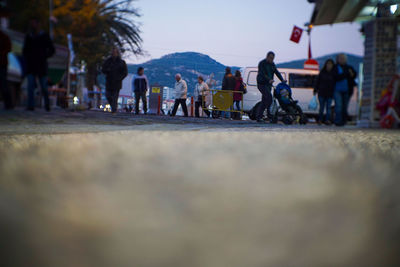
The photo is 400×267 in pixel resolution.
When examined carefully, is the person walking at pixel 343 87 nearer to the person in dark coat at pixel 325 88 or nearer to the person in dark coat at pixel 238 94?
the person in dark coat at pixel 325 88

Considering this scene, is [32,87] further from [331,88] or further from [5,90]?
[331,88]

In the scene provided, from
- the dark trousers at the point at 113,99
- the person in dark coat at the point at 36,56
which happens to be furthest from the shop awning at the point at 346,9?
the person in dark coat at the point at 36,56

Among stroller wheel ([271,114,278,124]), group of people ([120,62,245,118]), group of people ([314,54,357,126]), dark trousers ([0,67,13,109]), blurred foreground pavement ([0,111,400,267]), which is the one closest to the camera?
blurred foreground pavement ([0,111,400,267])

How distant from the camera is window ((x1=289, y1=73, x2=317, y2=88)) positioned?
6.54 m

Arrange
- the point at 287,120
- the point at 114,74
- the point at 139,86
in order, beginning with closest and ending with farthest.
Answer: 1. the point at 114,74
2. the point at 139,86
3. the point at 287,120

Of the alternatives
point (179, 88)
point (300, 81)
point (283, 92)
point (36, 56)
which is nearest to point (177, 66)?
point (36, 56)

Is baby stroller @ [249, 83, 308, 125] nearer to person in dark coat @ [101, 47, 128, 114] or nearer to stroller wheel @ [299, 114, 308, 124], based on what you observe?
stroller wheel @ [299, 114, 308, 124]

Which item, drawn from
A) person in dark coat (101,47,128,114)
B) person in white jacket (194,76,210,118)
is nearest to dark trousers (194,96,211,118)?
person in white jacket (194,76,210,118)

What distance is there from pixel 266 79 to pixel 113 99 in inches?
94.7

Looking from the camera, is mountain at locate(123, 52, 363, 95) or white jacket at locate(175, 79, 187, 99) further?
white jacket at locate(175, 79, 187, 99)

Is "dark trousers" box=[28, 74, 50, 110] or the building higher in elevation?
the building

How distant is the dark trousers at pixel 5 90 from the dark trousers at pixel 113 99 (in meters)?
1.08

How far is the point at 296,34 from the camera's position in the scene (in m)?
4.15

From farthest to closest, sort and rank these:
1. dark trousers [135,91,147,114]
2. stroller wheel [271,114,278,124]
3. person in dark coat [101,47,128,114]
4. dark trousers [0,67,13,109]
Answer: stroller wheel [271,114,278,124], dark trousers [135,91,147,114], person in dark coat [101,47,128,114], dark trousers [0,67,13,109]
